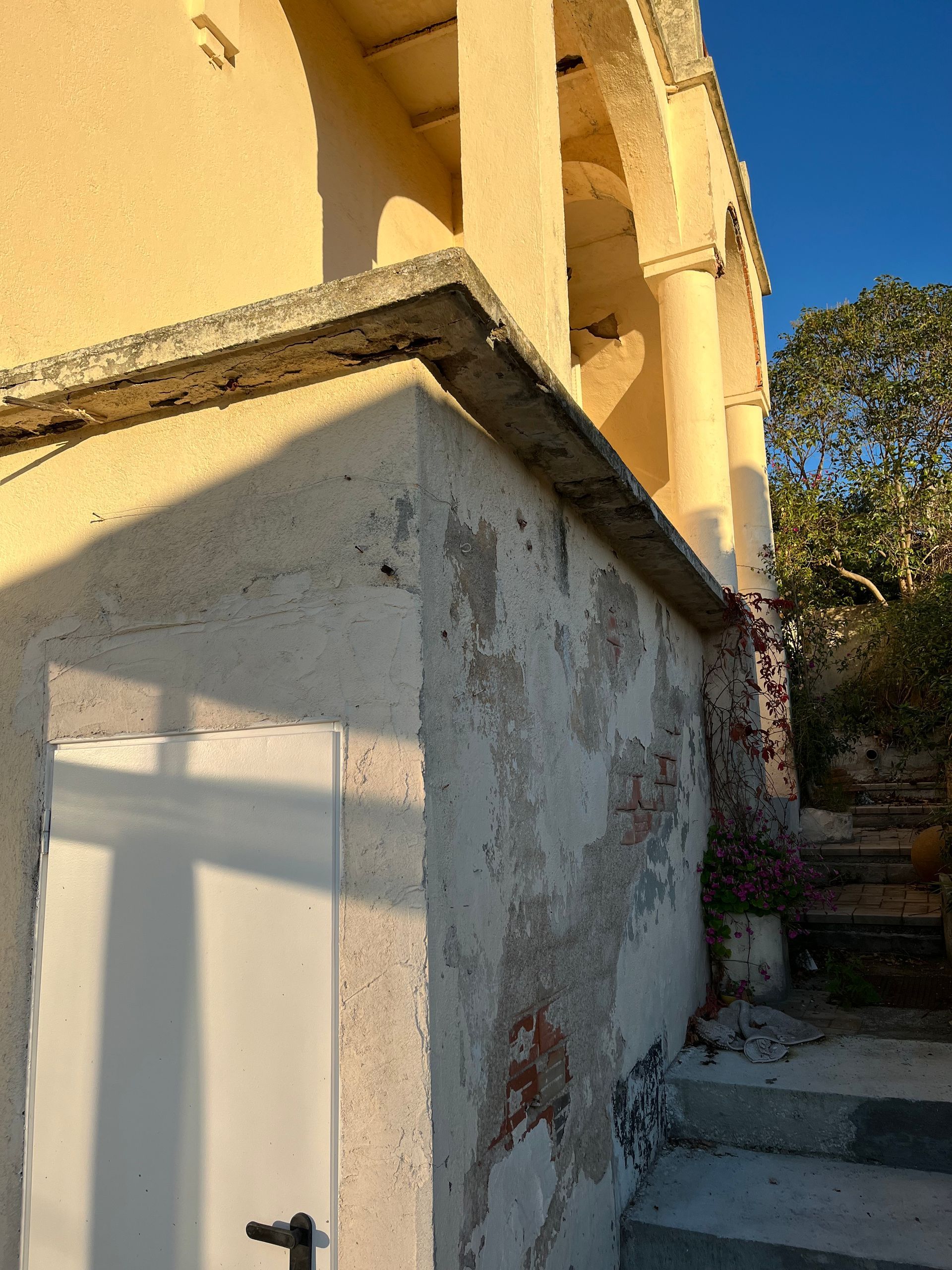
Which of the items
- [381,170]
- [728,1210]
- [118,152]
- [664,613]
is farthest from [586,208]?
[728,1210]

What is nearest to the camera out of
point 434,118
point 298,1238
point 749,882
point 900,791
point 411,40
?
point 298,1238

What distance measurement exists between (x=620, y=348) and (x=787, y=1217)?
6.84 m

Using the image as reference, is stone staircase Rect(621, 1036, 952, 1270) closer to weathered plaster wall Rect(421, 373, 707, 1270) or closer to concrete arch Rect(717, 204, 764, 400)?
weathered plaster wall Rect(421, 373, 707, 1270)

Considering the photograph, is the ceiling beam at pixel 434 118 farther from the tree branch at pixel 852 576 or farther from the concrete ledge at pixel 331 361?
the tree branch at pixel 852 576

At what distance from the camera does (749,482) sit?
7281mm

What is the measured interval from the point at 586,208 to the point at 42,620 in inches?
255

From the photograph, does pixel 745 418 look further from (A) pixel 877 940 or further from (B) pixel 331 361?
(B) pixel 331 361

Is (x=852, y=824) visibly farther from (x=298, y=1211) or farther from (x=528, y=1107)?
(x=298, y=1211)

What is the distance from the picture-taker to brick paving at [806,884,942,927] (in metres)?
5.55

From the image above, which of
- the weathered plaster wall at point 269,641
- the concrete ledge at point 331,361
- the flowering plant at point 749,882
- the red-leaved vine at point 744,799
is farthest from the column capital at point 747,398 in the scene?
the weathered plaster wall at point 269,641

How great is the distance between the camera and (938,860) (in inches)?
253

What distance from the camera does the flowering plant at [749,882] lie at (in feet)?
15.1

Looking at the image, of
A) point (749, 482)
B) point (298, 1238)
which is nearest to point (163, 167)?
point (298, 1238)

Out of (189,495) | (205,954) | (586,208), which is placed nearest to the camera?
(205,954)
